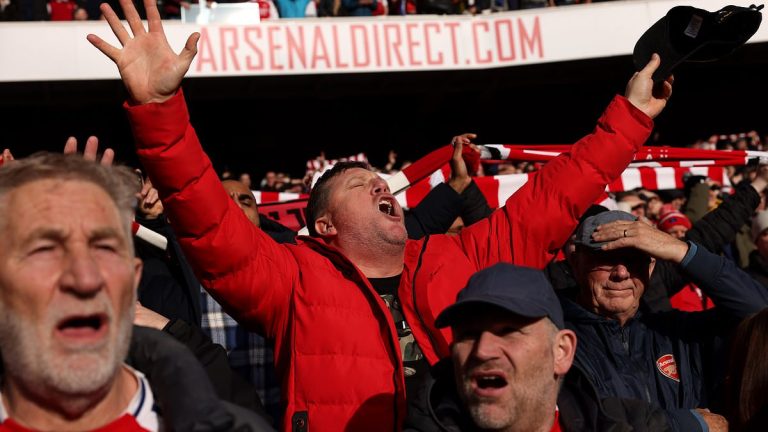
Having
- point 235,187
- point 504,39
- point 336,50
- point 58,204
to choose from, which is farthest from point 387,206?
point 504,39

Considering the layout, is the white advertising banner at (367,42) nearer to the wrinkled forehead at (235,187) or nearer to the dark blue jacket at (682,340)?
the wrinkled forehead at (235,187)

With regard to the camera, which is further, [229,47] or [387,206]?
[229,47]

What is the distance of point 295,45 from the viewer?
1202cm

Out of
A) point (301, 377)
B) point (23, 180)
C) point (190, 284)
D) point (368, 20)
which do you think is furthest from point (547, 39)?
point (23, 180)

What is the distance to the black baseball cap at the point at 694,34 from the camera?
132 inches

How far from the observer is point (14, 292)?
1.75 metres

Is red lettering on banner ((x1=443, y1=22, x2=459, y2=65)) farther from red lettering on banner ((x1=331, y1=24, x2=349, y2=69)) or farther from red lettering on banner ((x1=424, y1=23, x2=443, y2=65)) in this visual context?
red lettering on banner ((x1=331, y1=24, x2=349, y2=69))

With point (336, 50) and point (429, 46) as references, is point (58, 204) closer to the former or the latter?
point (336, 50)

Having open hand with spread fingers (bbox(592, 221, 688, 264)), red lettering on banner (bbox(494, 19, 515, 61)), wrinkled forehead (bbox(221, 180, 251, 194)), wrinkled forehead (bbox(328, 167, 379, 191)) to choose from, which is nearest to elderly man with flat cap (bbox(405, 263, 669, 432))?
open hand with spread fingers (bbox(592, 221, 688, 264))

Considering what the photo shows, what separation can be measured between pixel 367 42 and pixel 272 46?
1.12m

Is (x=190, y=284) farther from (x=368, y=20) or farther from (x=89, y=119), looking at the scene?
(x=89, y=119)

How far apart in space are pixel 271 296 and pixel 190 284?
99 cm

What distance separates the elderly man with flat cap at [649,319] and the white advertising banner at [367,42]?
28.8 ft

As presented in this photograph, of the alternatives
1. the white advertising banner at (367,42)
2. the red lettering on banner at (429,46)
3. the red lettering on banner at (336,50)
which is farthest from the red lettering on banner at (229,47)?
the red lettering on banner at (429,46)
